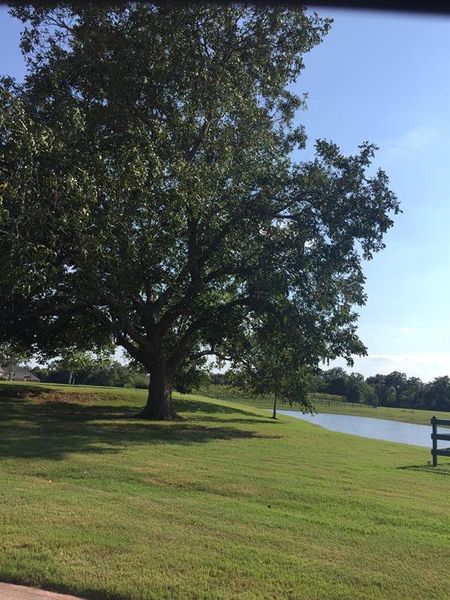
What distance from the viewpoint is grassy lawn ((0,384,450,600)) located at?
5.20m

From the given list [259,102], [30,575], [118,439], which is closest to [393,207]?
[259,102]

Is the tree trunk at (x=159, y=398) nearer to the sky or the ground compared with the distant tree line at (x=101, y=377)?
nearer to the ground

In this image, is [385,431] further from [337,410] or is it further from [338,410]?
[338,410]

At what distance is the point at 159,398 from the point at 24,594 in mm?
19637

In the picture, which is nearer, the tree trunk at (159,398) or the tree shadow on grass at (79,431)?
the tree shadow on grass at (79,431)

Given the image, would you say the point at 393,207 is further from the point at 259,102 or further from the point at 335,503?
the point at 335,503

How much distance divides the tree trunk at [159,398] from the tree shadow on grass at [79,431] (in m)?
1.00

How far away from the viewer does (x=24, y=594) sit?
4758mm

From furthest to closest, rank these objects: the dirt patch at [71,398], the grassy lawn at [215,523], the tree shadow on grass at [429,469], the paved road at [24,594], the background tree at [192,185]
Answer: the dirt patch at [71,398] → the background tree at [192,185] → the tree shadow on grass at [429,469] → the grassy lawn at [215,523] → the paved road at [24,594]

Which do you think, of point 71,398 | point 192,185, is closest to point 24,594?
point 192,185

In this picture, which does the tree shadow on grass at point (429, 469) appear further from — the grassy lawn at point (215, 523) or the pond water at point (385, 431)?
the pond water at point (385, 431)

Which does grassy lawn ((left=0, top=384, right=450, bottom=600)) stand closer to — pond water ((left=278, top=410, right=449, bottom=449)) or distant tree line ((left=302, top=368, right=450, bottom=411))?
pond water ((left=278, top=410, right=449, bottom=449))

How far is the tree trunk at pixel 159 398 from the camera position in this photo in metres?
23.9

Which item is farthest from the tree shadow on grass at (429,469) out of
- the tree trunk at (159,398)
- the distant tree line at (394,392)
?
the distant tree line at (394,392)
